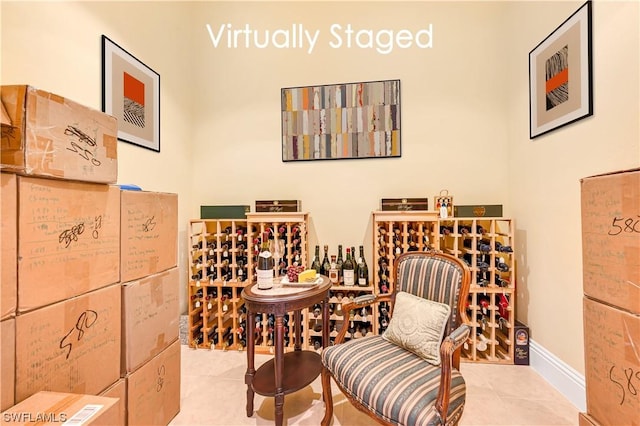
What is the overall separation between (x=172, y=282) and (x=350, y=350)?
115cm

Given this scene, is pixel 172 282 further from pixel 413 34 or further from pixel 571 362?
pixel 413 34

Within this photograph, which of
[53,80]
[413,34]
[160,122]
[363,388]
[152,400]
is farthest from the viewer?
[413,34]

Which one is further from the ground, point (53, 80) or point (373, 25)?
point (373, 25)

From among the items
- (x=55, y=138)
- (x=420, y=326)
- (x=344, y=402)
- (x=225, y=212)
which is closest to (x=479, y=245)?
(x=420, y=326)

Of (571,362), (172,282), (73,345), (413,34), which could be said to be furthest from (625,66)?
(73,345)

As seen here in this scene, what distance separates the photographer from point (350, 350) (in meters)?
1.48

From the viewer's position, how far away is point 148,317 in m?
1.41

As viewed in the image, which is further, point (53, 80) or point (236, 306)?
point (236, 306)

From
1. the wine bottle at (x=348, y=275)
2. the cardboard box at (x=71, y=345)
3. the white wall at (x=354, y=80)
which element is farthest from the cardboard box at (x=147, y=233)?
the wine bottle at (x=348, y=275)

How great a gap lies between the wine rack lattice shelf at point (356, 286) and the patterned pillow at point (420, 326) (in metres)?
→ 0.76

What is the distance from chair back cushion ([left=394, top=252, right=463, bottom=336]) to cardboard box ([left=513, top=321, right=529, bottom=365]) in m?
1.24

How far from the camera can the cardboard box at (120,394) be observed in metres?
1.21

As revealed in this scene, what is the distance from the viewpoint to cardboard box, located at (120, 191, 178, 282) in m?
1.32

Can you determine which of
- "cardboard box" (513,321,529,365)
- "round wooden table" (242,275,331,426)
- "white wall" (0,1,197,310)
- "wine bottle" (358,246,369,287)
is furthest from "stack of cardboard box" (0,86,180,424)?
"cardboard box" (513,321,529,365)
